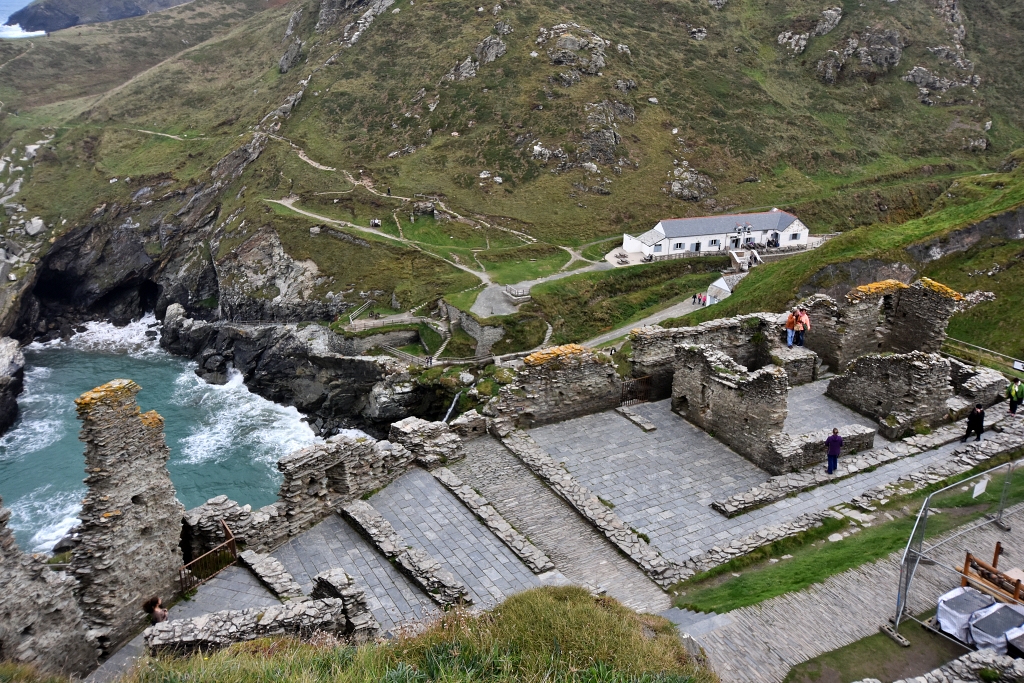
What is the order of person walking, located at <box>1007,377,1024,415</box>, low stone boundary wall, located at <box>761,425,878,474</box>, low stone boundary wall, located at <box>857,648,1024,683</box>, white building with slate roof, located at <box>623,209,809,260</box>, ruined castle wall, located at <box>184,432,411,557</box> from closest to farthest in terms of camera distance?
low stone boundary wall, located at <box>857,648,1024,683</box>
ruined castle wall, located at <box>184,432,411,557</box>
low stone boundary wall, located at <box>761,425,878,474</box>
person walking, located at <box>1007,377,1024,415</box>
white building with slate roof, located at <box>623,209,809,260</box>

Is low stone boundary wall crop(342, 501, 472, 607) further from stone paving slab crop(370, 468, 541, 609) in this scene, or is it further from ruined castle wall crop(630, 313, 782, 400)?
ruined castle wall crop(630, 313, 782, 400)

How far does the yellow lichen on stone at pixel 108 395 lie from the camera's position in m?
13.5

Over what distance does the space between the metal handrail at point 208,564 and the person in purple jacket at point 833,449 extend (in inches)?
598

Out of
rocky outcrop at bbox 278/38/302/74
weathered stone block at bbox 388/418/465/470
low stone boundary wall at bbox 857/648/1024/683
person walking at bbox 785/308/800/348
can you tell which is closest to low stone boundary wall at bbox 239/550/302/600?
weathered stone block at bbox 388/418/465/470

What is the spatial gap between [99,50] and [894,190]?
16954 centimetres

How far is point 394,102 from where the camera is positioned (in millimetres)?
115188

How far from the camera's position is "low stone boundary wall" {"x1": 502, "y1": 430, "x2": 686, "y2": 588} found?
15.4 m

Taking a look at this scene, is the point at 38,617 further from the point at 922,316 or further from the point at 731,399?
the point at 922,316

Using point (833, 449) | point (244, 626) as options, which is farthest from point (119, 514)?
point (833, 449)

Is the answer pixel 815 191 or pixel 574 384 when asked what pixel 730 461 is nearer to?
pixel 574 384

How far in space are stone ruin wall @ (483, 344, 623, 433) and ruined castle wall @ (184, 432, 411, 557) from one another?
3782mm

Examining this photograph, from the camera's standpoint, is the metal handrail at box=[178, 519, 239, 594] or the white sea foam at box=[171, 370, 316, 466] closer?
the metal handrail at box=[178, 519, 239, 594]

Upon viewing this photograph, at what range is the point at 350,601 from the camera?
13.6 m

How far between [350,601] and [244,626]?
201 cm
